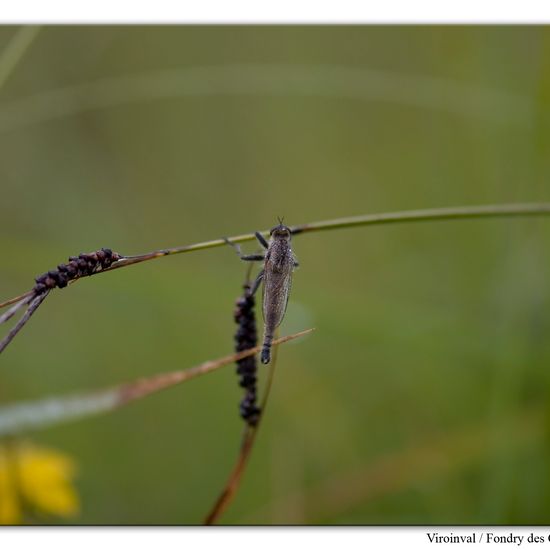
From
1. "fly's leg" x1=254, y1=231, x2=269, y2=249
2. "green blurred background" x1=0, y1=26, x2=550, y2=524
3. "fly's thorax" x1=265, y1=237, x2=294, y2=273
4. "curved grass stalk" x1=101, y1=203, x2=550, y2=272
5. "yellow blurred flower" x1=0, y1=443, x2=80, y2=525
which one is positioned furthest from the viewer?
"green blurred background" x1=0, y1=26, x2=550, y2=524

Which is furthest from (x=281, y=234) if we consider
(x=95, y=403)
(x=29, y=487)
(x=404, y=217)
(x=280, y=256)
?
(x=29, y=487)

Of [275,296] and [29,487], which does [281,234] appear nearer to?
[275,296]

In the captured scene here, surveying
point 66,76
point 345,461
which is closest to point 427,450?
point 345,461

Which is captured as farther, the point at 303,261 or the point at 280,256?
the point at 303,261

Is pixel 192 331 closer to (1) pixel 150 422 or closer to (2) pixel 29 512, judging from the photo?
(1) pixel 150 422

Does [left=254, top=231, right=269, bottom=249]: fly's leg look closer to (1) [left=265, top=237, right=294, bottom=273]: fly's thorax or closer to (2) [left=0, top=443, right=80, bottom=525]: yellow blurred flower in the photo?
(1) [left=265, top=237, right=294, bottom=273]: fly's thorax

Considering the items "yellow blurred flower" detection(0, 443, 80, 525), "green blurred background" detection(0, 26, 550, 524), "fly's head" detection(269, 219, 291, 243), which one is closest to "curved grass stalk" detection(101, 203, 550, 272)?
"fly's head" detection(269, 219, 291, 243)
